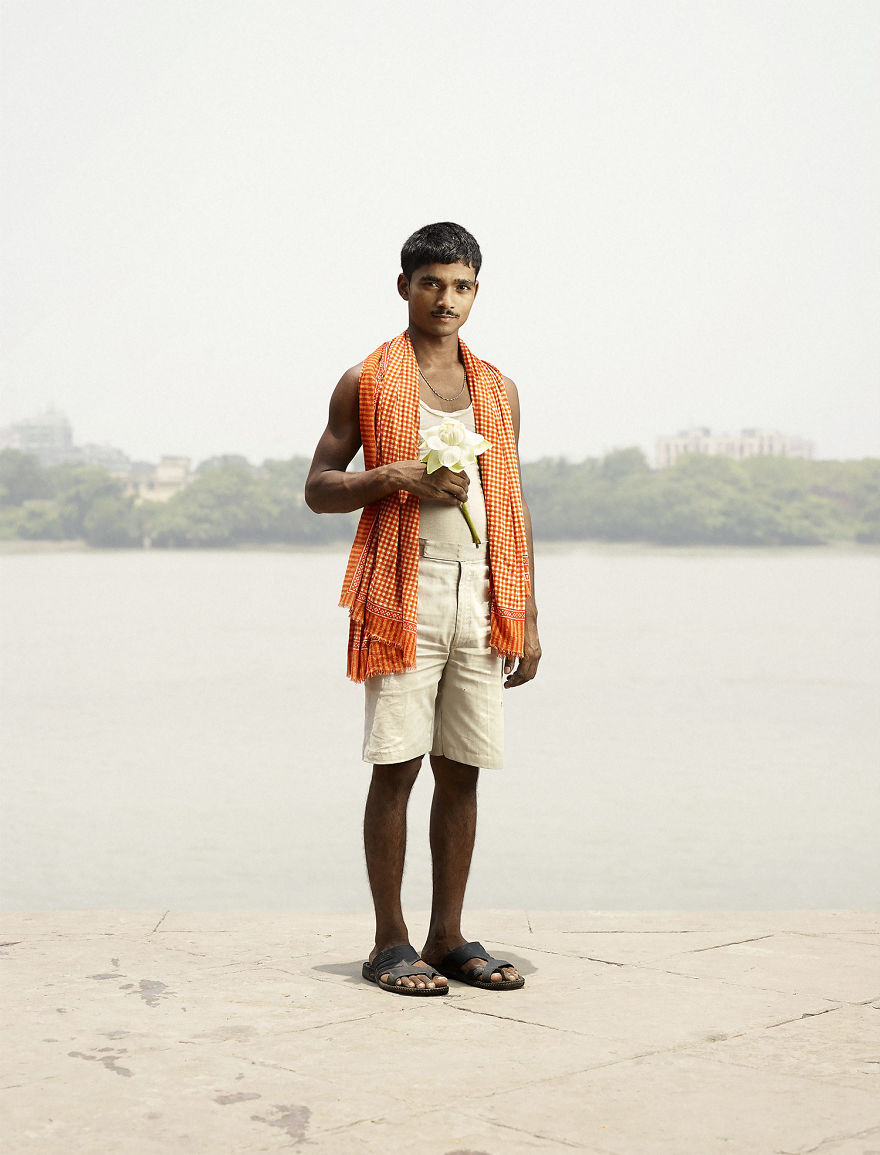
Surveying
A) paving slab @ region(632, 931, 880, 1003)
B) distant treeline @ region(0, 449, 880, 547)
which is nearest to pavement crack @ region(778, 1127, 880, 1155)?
paving slab @ region(632, 931, 880, 1003)

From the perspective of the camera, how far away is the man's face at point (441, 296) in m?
3.45

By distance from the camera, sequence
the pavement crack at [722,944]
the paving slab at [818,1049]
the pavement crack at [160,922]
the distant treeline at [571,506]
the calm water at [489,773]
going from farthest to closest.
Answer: the distant treeline at [571,506] < the calm water at [489,773] < the pavement crack at [160,922] < the pavement crack at [722,944] < the paving slab at [818,1049]

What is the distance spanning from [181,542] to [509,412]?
44.7 metres

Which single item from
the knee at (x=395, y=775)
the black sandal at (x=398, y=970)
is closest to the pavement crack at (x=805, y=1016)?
the black sandal at (x=398, y=970)

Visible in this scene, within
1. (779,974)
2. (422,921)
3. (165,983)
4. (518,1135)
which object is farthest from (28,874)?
(518,1135)

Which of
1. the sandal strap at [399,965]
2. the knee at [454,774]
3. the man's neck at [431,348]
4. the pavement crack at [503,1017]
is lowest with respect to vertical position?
the pavement crack at [503,1017]

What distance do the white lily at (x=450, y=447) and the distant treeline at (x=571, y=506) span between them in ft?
137

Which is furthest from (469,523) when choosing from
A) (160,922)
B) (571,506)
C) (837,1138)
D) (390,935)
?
(571,506)

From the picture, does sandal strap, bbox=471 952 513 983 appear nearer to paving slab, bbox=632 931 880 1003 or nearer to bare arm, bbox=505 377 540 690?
paving slab, bbox=632 931 880 1003

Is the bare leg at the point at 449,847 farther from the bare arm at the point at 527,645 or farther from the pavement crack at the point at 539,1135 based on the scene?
the pavement crack at the point at 539,1135

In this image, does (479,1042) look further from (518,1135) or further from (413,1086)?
(518,1135)

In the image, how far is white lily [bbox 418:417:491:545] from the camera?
10.8 ft

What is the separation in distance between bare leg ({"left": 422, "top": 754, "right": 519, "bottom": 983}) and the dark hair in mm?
1101

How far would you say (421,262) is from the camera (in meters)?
3.46
